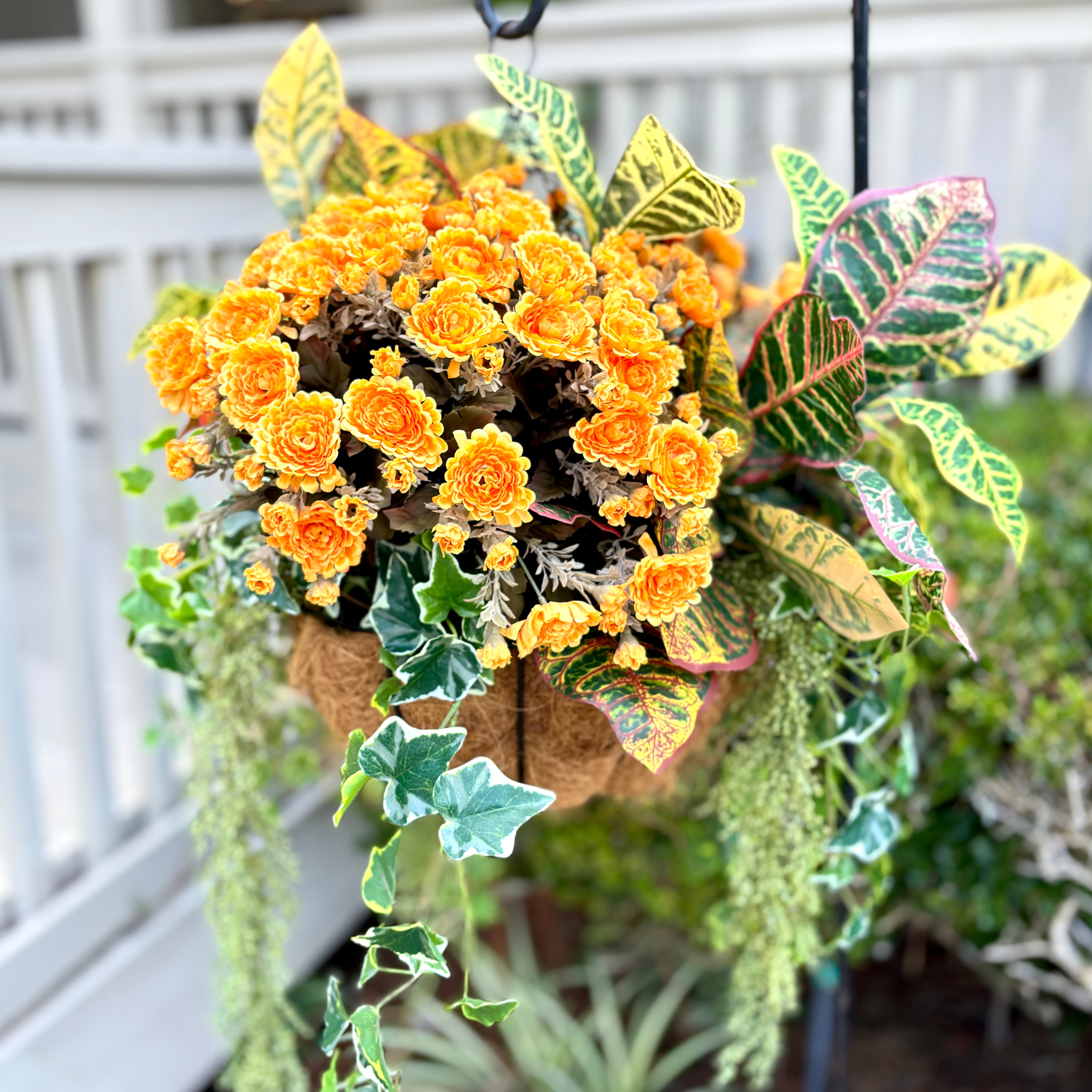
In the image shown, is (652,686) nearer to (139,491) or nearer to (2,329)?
(139,491)

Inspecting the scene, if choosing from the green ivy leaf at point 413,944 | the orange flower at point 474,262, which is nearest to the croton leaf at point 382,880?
the green ivy leaf at point 413,944

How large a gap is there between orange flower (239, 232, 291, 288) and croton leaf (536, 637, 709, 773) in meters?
0.32

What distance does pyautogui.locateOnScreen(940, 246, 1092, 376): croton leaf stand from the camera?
0.75 m

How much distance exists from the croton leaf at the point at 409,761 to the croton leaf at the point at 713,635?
5.9 inches

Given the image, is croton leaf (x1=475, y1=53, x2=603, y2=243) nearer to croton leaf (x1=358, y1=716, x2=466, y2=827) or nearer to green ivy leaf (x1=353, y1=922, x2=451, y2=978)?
croton leaf (x1=358, y1=716, x2=466, y2=827)

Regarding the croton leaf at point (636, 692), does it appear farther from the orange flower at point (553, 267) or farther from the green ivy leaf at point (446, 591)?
the orange flower at point (553, 267)

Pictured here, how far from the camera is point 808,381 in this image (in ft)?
A: 2.17

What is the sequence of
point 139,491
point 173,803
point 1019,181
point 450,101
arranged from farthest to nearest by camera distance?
1. point 450,101
2. point 1019,181
3. point 173,803
4. point 139,491

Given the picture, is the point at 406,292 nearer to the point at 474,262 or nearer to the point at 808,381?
the point at 474,262

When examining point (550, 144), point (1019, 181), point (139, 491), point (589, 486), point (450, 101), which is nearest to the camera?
point (589, 486)

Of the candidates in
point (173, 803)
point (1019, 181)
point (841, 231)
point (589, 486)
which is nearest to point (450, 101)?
point (1019, 181)

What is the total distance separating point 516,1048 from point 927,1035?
2.47 ft

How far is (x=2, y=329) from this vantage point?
340cm

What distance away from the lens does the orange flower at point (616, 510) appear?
0.58 metres
